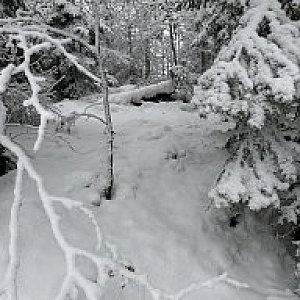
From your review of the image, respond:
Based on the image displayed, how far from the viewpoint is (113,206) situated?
269 inches

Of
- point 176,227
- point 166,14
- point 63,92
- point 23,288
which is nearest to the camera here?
point 23,288

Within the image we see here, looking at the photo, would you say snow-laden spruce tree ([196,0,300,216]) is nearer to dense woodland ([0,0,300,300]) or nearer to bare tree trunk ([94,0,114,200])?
dense woodland ([0,0,300,300])

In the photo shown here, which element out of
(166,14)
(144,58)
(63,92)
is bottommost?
(144,58)

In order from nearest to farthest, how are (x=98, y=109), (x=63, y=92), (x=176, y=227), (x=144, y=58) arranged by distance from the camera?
1. (x=176, y=227)
2. (x=98, y=109)
3. (x=63, y=92)
4. (x=144, y=58)

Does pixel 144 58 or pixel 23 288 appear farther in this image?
pixel 144 58

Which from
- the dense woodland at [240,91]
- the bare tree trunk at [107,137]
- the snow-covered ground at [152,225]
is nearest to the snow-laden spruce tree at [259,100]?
the dense woodland at [240,91]

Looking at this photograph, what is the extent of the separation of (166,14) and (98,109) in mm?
6006

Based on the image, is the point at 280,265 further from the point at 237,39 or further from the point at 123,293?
the point at 237,39

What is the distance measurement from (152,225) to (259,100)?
8.21 feet

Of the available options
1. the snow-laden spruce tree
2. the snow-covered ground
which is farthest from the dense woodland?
the snow-covered ground

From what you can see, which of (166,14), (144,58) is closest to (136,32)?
(144,58)

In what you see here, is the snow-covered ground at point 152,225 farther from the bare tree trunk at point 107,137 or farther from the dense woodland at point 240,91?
the dense woodland at point 240,91

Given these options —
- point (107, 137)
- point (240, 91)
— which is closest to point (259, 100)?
point (240, 91)

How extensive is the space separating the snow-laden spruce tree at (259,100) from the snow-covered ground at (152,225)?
95cm
